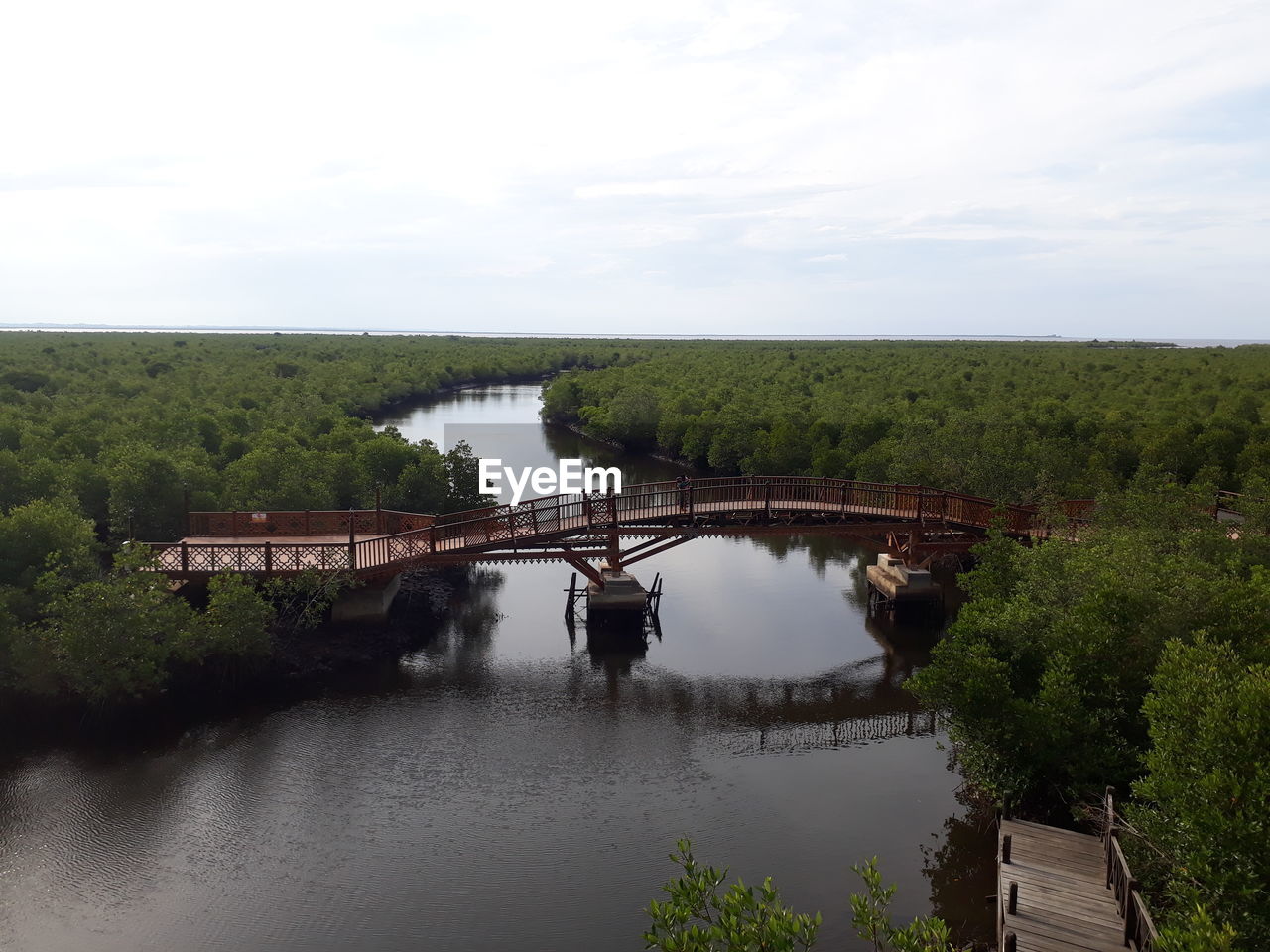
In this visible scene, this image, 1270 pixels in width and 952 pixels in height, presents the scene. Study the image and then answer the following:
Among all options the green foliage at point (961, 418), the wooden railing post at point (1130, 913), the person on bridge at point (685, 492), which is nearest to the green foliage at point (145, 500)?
the person on bridge at point (685, 492)

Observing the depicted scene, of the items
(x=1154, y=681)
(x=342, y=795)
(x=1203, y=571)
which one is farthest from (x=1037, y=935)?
(x=342, y=795)

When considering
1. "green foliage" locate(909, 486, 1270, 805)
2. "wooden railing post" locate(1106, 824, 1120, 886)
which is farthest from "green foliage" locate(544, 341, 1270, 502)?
"wooden railing post" locate(1106, 824, 1120, 886)

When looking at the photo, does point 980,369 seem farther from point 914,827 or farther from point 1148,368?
point 914,827

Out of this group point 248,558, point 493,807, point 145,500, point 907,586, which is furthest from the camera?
point 907,586

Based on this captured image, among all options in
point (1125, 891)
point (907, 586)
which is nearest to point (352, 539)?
point (907, 586)

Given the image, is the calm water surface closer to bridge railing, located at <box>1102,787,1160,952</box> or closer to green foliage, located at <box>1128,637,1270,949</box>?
bridge railing, located at <box>1102,787,1160,952</box>

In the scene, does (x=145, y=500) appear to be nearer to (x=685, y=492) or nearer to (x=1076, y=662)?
(x=685, y=492)
